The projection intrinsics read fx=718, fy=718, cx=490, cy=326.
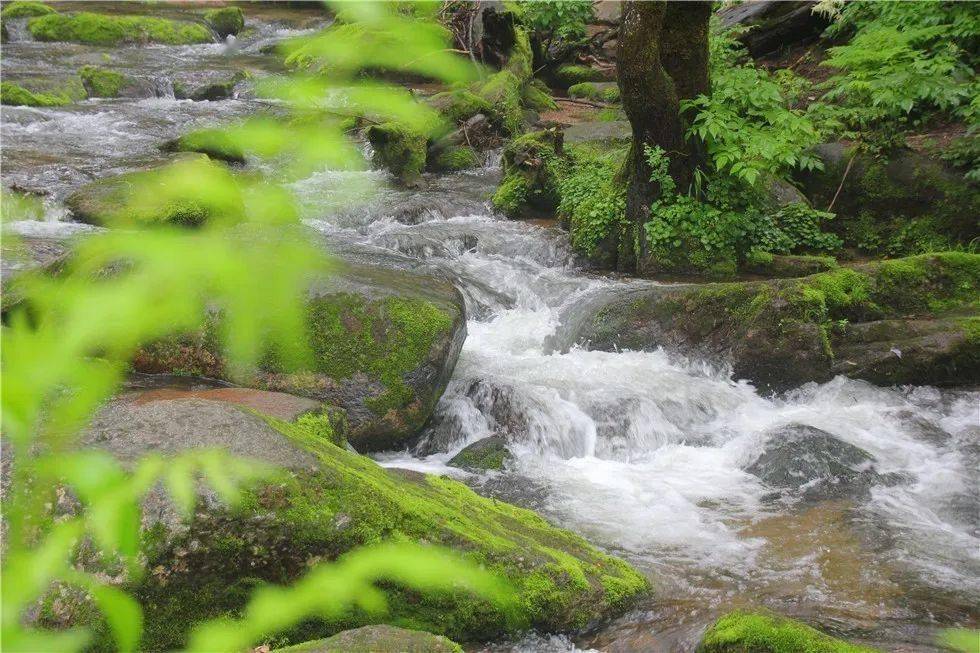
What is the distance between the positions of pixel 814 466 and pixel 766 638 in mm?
3090

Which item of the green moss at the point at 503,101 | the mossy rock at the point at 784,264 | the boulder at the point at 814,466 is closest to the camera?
the boulder at the point at 814,466

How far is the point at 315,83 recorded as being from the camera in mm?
1528

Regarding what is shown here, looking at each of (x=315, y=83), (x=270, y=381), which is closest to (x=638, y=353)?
(x=270, y=381)

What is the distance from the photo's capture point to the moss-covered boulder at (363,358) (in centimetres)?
545

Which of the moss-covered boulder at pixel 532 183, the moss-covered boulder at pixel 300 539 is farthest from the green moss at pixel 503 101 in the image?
the moss-covered boulder at pixel 300 539

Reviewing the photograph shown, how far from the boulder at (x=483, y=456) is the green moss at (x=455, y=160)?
7.68 m

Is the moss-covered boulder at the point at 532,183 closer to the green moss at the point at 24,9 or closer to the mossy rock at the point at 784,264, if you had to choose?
the mossy rock at the point at 784,264

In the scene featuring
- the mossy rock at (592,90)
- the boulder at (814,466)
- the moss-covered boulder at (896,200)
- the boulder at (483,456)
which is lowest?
the boulder at (483,456)

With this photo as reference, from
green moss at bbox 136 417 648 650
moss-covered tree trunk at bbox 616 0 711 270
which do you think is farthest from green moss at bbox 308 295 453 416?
moss-covered tree trunk at bbox 616 0 711 270

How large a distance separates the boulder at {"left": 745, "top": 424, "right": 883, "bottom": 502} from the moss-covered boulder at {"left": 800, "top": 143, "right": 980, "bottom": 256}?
160 inches

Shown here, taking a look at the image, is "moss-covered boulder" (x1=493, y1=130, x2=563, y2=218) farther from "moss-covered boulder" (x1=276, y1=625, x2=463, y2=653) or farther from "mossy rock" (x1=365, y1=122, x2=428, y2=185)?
"moss-covered boulder" (x1=276, y1=625, x2=463, y2=653)

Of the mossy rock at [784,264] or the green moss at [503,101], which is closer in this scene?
the mossy rock at [784,264]

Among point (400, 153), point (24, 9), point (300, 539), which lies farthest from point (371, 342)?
point (24, 9)

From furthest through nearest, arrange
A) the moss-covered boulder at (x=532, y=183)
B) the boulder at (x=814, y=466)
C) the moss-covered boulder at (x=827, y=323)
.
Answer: the moss-covered boulder at (x=532, y=183), the moss-covered boulder at (x=827, y=323), the boulder at (x=814, y=466)
